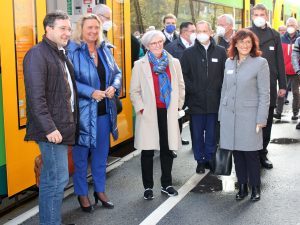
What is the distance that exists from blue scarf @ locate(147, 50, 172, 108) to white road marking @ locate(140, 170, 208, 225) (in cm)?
93

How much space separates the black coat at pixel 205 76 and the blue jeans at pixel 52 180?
7.52ft

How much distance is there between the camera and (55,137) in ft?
11.6

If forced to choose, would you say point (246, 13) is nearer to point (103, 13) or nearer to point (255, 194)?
point (103, 13)

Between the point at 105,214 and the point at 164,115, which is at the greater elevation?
the point at 164,115

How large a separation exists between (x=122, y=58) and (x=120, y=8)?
67 centimetres

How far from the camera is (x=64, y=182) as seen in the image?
3.79 metres

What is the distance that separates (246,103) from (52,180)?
6.50ft

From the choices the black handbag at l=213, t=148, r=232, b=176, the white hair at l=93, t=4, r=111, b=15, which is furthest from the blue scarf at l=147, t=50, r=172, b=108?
the white hair at l=93, t=4, r=111, b=15

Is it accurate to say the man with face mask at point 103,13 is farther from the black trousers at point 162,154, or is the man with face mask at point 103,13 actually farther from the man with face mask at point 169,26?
the man with face mask at point 169,26

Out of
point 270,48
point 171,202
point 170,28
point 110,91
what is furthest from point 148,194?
point 170,28

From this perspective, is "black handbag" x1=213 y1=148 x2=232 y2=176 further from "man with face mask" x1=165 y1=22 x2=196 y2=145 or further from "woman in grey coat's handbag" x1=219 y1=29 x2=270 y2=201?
"man with face mask" x1=165 y1=22 x2=196 y2=145

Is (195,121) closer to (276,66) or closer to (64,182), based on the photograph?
(276,66)

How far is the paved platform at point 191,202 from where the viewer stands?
4.37 meters

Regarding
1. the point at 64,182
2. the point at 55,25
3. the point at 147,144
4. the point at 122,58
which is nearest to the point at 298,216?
the point at 147,144
